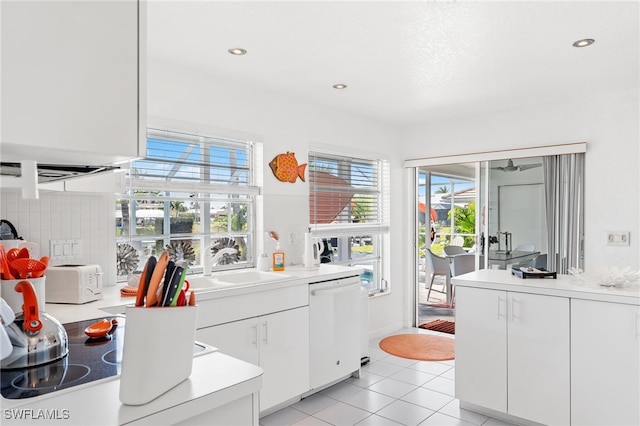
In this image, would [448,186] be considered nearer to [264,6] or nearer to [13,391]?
[264,6]

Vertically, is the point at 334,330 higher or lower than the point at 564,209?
lower

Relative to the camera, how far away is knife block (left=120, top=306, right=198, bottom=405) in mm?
949

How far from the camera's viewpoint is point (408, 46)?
2582mm

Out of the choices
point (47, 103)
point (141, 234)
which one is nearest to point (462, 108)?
point (141, 234)

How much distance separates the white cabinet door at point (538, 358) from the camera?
2475 millimetres

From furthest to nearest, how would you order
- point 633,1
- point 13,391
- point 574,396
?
point 574,396, point 633,1, point 13,391

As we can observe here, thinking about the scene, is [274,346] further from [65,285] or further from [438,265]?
[438,265]

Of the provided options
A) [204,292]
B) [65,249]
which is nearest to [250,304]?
[204,292]

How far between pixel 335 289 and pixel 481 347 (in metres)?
1.09

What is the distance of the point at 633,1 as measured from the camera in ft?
6.70

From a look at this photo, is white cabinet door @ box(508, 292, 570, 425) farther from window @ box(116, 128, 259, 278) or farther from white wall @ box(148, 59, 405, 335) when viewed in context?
window @ box(116, 128, 259, 278)

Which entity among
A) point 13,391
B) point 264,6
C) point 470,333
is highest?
point 264,6

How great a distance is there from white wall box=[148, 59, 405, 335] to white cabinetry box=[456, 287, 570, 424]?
1581 mm

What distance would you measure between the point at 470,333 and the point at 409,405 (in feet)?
2.28
